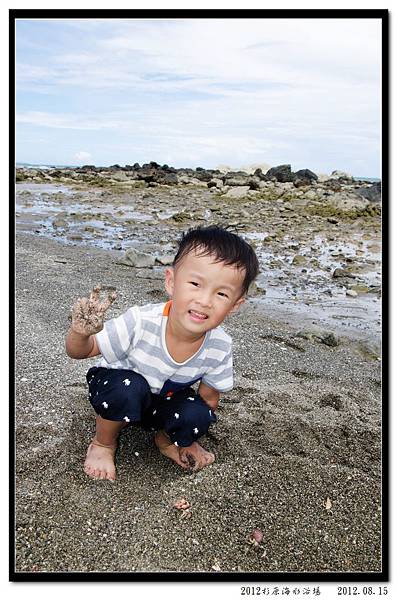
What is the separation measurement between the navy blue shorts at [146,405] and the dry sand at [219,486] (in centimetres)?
16

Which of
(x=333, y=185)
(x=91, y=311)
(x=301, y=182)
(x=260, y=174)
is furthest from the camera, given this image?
(x=301, y=182)

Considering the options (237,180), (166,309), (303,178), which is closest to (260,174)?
(237,180)

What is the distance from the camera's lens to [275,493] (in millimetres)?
2135

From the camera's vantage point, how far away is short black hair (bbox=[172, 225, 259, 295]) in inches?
76.7

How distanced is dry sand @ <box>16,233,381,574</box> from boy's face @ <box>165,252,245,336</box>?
582 mm

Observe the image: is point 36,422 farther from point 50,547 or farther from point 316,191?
point 316,191

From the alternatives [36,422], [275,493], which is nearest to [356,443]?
[275,493]

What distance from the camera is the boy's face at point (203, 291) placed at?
1.94m

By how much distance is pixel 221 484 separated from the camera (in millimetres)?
2146

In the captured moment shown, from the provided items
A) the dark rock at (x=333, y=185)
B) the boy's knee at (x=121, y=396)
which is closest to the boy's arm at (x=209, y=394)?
the boy's knee at (x=121, y=396)

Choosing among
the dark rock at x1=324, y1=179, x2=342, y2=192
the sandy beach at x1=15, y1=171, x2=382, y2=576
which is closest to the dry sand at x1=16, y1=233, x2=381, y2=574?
the sandy beach at x1=15, y1=171, x2=382, y2=576

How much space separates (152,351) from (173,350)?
0.07 metres

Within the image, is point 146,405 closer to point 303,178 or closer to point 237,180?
point 237,180

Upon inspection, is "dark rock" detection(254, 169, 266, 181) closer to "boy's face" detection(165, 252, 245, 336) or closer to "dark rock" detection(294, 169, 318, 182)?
"dark rock" detection(294, 169, 318, 182)
